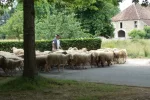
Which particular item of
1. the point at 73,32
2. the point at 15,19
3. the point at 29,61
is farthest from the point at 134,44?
the point at 29,61

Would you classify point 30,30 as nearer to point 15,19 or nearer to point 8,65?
point 8,65

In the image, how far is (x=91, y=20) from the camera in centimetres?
5353

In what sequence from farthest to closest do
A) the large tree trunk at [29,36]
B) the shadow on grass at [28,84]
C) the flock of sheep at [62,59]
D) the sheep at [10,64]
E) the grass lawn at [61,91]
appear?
the flock of sheep at [62,59], the sheep at [10,64], the large tree trunk at [29,36], the shadow on grass at [28,84], the grass lawn at [61,91]

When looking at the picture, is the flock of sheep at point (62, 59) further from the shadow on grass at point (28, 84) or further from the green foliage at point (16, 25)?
the green foliage at point (16, 25)

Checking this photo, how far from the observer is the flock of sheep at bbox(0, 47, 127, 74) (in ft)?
53.5

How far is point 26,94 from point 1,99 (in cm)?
102

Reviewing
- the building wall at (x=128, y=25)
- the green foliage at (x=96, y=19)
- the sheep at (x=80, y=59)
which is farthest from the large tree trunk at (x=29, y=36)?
the building wall at (x=128, y=25)

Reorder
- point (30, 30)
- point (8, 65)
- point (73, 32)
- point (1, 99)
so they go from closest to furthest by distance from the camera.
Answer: point (1, 99) < point (30, 30) < point (8, 65) < point (73, 32)

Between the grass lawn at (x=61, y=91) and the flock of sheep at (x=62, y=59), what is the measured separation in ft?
13.9

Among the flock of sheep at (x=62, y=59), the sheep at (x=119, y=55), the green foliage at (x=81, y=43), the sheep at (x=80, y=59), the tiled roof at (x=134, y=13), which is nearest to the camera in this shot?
the flock of sheep at (x=62, y=59)

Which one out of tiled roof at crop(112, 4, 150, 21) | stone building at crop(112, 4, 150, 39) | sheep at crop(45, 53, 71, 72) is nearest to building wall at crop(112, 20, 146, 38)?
stone building at crop(112, 4, 150, 39)

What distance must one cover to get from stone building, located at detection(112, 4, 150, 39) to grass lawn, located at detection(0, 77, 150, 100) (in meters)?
64.1

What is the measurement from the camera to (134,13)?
76375mm

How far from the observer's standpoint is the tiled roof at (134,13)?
7515cm
